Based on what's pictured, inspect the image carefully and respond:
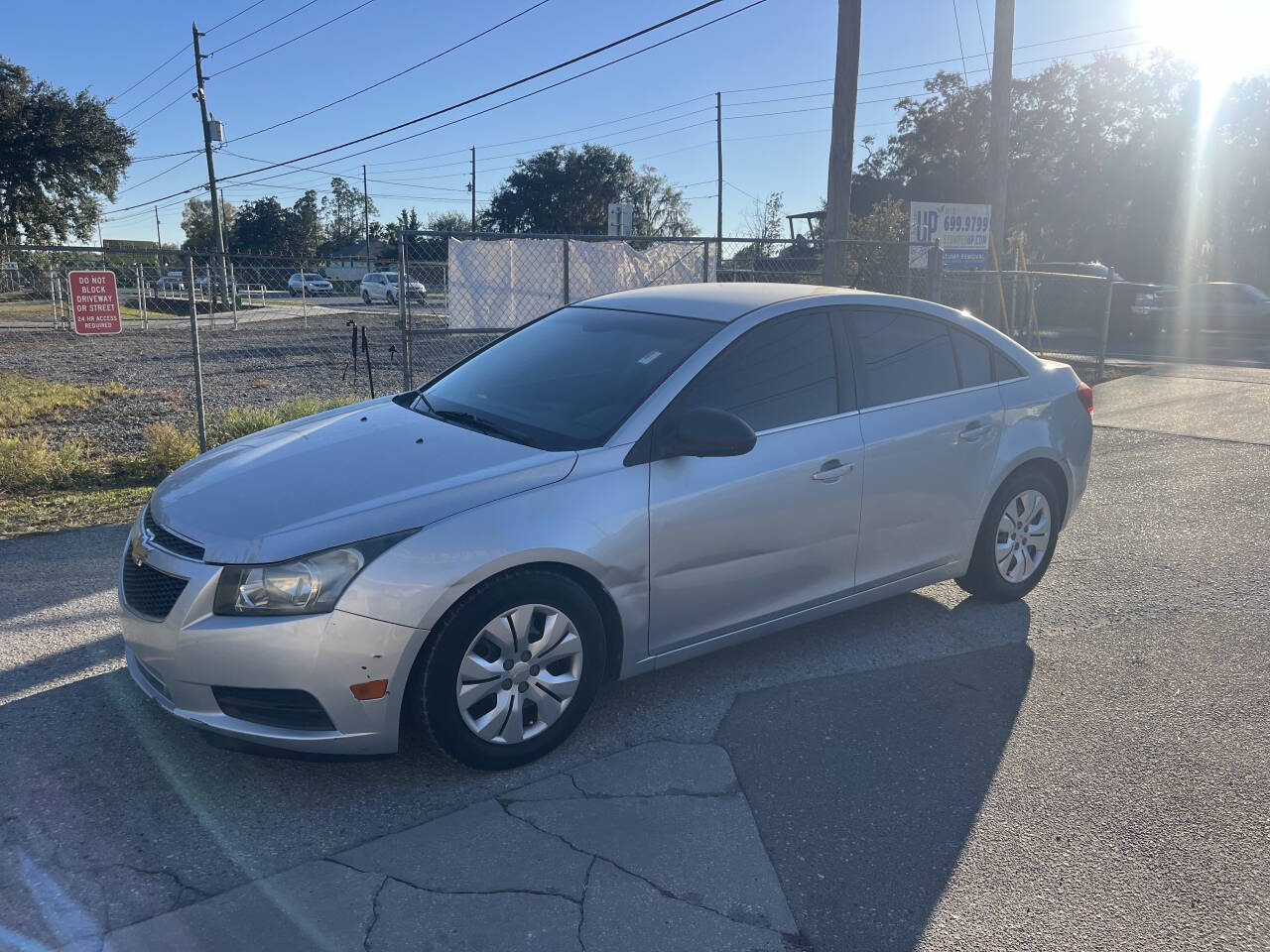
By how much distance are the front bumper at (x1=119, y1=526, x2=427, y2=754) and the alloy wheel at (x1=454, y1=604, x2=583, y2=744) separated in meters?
0.24

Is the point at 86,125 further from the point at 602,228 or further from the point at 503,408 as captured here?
the point at 503,408

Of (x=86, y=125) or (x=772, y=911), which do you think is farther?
(x=86, y=125)

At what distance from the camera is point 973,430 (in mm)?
4875

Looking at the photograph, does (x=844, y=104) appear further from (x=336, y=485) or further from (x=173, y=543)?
(x=173, y=543)

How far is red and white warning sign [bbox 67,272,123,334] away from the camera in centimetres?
790

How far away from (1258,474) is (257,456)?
8036 mm

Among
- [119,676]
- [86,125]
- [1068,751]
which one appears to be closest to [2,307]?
[86,125]

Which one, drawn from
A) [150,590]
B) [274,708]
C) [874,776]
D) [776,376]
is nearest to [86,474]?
[150,590]

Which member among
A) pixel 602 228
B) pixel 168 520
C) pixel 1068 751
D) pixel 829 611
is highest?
pixel 602 228

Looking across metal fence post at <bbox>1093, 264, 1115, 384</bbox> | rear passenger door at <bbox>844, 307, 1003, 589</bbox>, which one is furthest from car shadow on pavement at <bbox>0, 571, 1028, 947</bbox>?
metal fence post at <bbox>1093, 264, 1115, 384</bbox>

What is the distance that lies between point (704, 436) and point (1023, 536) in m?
2.41

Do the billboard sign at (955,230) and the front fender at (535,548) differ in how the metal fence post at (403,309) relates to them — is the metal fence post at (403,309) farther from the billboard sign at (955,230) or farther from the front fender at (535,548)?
the billboard sign at (955,230)

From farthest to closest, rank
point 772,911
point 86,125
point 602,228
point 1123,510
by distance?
1. point 602,228
2. point 86,125
3. point 1123,510
4. point 772,911

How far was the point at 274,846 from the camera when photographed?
3100mm
